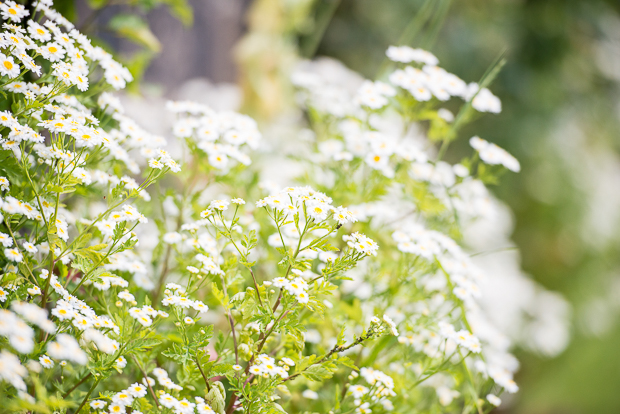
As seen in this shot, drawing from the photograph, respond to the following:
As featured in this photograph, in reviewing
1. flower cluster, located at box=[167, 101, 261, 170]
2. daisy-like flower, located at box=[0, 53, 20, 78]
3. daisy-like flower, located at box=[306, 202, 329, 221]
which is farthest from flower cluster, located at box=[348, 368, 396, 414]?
daisy-like flower, located at box=[0, 53, 20, 78]

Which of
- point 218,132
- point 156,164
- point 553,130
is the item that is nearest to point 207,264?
point 156,164

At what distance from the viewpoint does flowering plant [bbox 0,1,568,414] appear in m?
0.48

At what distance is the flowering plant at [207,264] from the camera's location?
48cm

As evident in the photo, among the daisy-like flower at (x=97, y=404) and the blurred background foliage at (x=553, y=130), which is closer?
the daisy-like flower at (x=97, y=404)

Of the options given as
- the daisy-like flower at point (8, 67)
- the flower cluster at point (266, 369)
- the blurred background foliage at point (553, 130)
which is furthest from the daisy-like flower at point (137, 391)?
the blurred background foliage at point (553, 130)

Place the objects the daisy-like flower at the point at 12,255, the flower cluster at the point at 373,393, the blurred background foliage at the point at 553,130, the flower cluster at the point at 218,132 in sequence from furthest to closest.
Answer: the blurred background foliage at the point at 553,130 → the flower cluster at the point at 218,132 → the flower cluster at the point at 373,393 → the daisy-like flower at the point at 12,255

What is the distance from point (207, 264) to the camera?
1.72ft

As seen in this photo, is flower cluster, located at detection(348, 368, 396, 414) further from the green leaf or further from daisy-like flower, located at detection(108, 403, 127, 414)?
daisy-like flower, located at detection(108, 403, 127, 414)

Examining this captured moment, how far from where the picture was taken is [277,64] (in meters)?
1.53

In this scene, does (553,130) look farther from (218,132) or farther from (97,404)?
(97,404)

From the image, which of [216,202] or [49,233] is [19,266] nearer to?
[49,233]

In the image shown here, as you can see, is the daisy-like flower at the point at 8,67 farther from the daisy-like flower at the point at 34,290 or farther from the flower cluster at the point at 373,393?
the flower cluster at the point at 373,393

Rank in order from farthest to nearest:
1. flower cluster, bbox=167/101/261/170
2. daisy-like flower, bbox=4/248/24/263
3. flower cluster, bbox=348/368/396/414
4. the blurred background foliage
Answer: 1. the blurred background foliage
2. flower cluster, bbox=167/101/261/170
3. flower cluster, bbox=348/368/396/414
4. daisy-like flower, bbox=4/248/24/263

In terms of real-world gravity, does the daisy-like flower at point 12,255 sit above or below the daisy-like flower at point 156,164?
below
